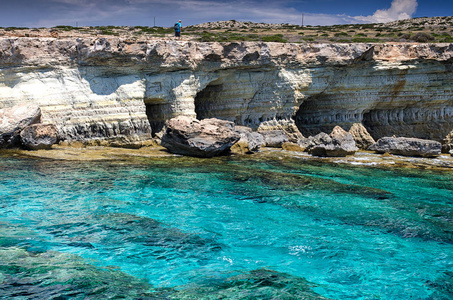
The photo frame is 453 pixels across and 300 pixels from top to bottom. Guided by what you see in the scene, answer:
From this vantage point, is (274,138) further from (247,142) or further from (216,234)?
(216,234)

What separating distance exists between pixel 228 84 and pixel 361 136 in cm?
789

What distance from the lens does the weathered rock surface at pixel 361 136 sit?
899 inches

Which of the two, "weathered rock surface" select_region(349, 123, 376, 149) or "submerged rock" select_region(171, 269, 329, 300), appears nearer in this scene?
"submerged rock" select_region(171, 269, 329, 300)

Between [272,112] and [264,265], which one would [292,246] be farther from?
[272,112]

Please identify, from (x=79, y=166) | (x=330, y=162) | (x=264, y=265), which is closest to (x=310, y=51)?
(x=330, y=162)

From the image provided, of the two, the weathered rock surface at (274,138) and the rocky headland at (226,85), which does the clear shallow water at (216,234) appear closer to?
the rocky headland at (226,85)

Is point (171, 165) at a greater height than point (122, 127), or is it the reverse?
point (122, 127)

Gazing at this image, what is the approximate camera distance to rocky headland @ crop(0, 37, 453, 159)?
17.7m

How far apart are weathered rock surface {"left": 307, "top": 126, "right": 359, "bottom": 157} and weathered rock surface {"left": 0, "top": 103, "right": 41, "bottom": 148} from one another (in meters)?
11.8

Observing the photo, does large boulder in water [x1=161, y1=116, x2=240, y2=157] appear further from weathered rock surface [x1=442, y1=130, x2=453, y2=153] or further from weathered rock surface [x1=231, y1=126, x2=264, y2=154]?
weathered rock surface [x1=442, y1=130, x2=453, y2=153]

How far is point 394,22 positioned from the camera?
164ft

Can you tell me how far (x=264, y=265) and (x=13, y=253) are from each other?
13.8 feet

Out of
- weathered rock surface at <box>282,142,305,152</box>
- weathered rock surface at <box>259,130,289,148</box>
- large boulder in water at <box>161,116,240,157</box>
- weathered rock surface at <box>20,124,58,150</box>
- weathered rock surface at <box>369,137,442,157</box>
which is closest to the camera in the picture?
weathered rock surface at <box>20,124,58,150</box>

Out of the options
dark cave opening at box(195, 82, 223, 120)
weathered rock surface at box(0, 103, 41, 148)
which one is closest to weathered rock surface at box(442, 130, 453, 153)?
dark cave opening at box(195, 82, 223, 120)
